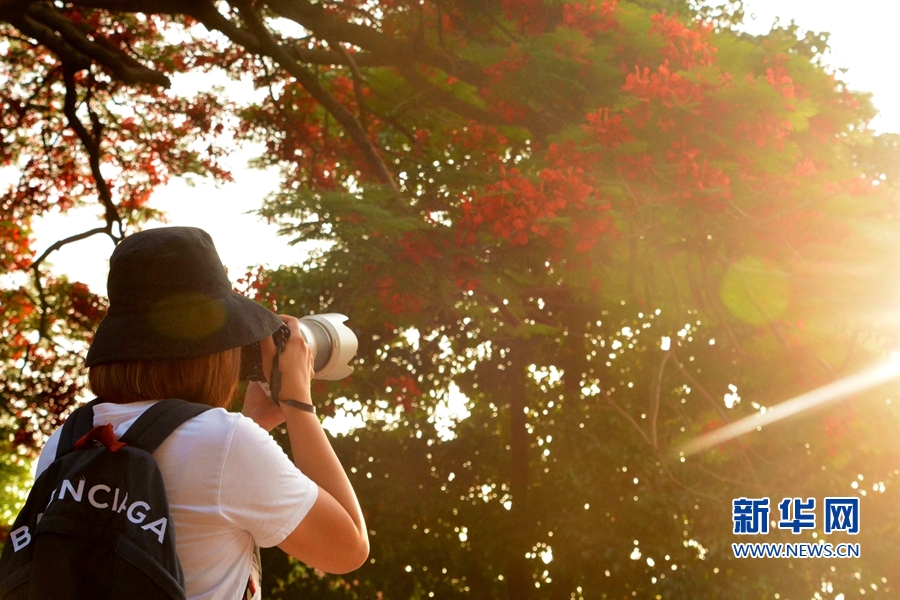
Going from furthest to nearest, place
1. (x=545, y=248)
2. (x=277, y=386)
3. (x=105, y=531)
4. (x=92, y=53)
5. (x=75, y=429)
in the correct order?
(x=92, y=53) < (x=545, y=248) < (x=277, y=386) < (x=75, y=429) < (x=105, y=531)

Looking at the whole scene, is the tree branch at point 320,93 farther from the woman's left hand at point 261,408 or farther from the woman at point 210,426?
the woman at point 210,426

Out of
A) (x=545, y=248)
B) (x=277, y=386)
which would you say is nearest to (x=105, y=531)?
(x=277, y=386)

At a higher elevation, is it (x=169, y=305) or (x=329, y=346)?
(x=329, y=346)

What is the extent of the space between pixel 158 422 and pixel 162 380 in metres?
0.10

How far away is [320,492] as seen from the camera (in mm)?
1337

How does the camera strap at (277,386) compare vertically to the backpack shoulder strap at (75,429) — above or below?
above

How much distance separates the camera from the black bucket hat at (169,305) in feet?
4.49

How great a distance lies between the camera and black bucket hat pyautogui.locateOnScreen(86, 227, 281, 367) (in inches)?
53.9

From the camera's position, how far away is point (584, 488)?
770 cm

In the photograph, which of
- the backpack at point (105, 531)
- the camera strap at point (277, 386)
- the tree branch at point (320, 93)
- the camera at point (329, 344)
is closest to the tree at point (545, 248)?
the tree branch at point (320, 93)

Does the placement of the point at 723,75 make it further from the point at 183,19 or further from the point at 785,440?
the point at 183,19

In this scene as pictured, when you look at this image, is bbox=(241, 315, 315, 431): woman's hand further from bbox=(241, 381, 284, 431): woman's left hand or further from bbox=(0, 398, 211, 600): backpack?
bbox=(0, 398, 211, 600): backpack

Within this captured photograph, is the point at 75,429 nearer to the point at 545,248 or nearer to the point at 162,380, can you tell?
the point at 162,380

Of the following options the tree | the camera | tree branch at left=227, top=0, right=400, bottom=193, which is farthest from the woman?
tree branch at left=227, top=0, right=400, bottom=193
